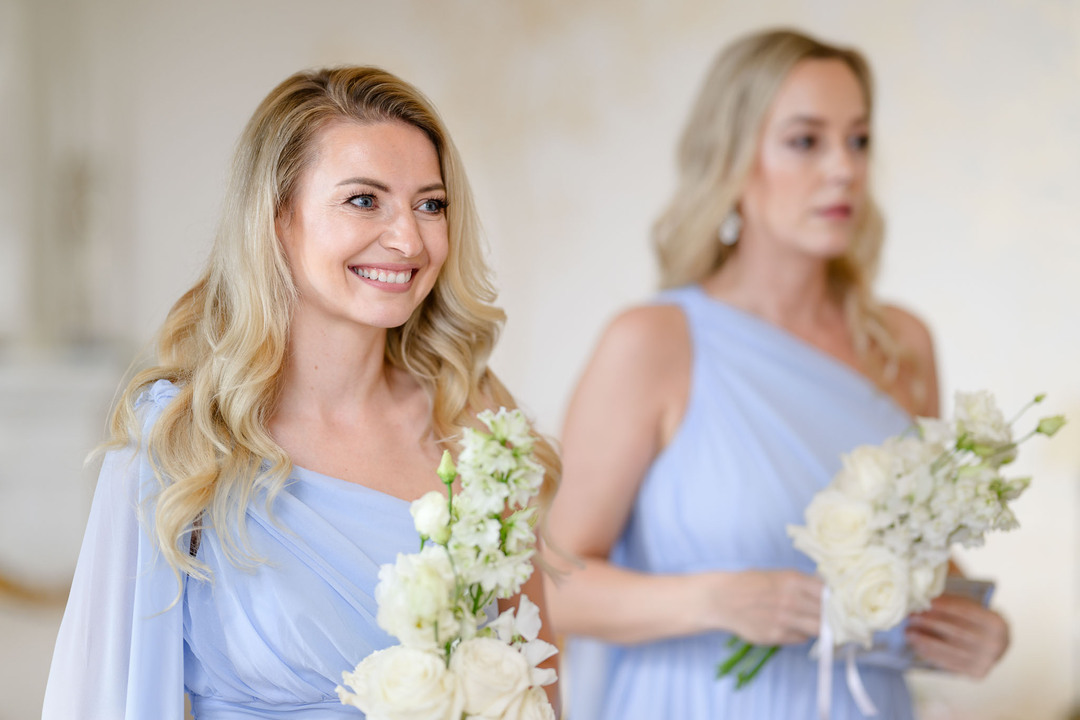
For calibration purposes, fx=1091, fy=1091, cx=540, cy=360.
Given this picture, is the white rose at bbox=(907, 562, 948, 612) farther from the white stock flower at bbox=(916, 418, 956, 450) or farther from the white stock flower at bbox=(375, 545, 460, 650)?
the white stock flower at bbox=(375, 545, 460, 650)

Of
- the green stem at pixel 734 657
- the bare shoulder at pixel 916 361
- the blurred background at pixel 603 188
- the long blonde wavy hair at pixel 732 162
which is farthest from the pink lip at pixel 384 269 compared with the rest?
the blurred background at pixel 603 188

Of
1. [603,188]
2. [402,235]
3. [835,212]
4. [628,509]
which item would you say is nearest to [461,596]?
[402,235]

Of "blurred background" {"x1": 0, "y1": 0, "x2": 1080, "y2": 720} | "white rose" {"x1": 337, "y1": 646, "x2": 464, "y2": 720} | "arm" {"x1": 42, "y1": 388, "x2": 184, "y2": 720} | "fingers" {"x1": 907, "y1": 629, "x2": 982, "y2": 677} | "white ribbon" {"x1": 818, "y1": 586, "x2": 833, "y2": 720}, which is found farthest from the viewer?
"blurred background" {"x1": 0, "y1": 0, "x2": 1080, "y2": 720}

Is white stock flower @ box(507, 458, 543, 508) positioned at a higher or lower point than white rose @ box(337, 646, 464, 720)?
higher

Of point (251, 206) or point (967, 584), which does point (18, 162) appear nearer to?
point (251, 206)

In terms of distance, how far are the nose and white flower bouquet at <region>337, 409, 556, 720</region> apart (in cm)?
33

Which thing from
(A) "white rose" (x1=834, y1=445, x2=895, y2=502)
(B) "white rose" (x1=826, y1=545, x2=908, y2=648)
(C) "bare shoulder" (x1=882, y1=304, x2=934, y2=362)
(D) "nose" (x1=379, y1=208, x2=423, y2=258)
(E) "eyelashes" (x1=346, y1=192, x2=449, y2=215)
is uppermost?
(C) "bare shoulder" (x1=882, y1=304, x2=934, y2=362)

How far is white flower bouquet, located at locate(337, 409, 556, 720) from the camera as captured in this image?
3.95ft

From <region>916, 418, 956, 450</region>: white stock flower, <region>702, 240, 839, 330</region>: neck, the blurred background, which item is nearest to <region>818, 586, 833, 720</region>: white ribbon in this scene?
<region>916, 418, 956, 450</region>: white stock flower

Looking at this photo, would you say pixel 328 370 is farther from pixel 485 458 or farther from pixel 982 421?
pixel 982 421

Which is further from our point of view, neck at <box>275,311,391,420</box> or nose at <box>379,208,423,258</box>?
neck at <box>275,311,391,420</box>

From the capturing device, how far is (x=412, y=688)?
1.19 meters

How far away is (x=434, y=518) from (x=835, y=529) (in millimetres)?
942

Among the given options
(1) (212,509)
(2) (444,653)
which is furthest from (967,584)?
(1) (212,509)
